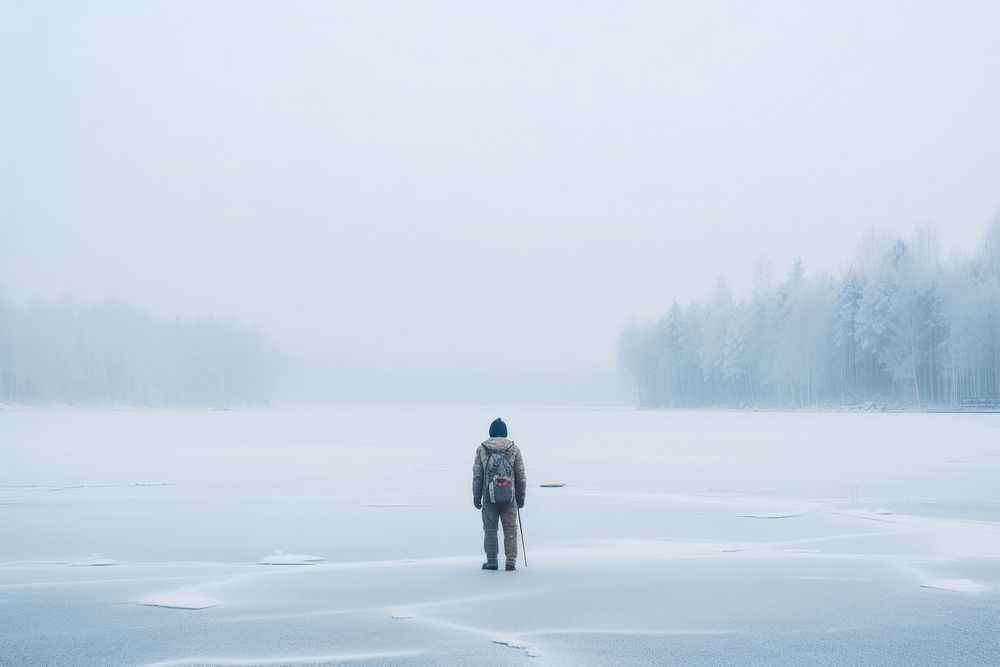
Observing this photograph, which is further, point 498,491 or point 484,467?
point 484,467

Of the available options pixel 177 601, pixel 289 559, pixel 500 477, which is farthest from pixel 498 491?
pixel 177 601

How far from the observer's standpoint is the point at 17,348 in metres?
140

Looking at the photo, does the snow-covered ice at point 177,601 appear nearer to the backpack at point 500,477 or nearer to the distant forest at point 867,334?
the backpack at point 500,477

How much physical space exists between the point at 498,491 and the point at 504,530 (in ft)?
1.57

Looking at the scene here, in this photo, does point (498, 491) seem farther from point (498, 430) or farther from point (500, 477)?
point (498, 430)

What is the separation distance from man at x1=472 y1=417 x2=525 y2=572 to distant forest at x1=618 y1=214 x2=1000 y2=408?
76455 mm

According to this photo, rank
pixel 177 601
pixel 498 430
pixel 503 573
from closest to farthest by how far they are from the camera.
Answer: pixel 177 601
pixel 503 573
pixel 498 430

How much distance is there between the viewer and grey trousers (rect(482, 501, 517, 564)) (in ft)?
36.0

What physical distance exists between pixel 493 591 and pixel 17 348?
147767 mm

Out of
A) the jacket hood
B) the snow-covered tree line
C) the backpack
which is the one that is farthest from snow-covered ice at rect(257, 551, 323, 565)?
the snow-covered tree line

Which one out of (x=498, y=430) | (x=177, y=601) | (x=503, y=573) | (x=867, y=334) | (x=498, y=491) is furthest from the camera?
(x=867, y=334)

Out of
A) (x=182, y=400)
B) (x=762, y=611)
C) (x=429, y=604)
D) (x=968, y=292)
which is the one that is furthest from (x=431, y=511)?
(x=182, y=400)

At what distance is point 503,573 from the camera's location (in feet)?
35.3

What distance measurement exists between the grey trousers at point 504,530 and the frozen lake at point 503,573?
382 millimetres
